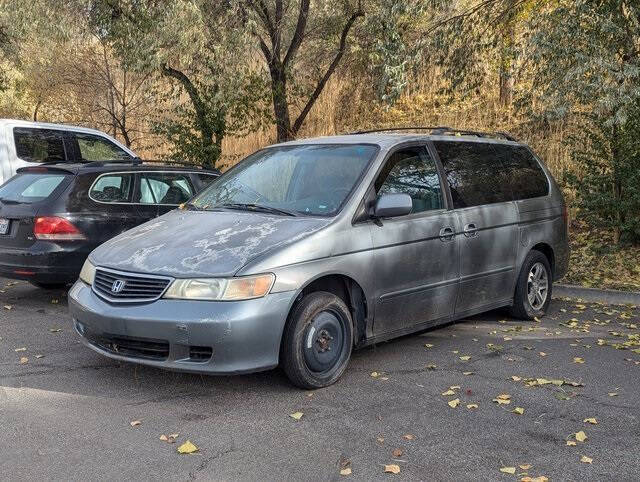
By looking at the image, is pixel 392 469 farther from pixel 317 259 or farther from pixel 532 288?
pixel 532 288

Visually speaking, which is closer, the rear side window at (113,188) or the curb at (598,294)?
the rear side window at (113,188)

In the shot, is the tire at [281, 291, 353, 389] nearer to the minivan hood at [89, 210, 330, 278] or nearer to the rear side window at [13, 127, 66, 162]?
the minivan hood at [89, 210, 330, 278]

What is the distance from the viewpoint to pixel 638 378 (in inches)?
217

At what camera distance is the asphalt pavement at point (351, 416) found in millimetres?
3863

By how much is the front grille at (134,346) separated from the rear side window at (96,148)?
269 inches

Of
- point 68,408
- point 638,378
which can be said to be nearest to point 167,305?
point 68,408

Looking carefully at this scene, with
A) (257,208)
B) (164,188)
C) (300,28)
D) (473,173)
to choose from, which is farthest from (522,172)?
(300,28)

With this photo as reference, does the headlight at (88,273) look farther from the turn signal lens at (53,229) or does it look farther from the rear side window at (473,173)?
the rear side window at (473,173)

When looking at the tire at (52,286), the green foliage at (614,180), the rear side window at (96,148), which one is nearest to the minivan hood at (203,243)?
the tire at (52,286)

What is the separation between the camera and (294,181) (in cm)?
594

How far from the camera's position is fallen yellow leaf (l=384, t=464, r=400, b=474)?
380cm

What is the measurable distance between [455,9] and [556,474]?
37.5 ft

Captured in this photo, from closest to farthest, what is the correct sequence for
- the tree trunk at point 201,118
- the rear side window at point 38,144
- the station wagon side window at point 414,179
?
the station wagon side window at point 414,179
the rear side window at point 38,144
the tree trunk at point 201,118

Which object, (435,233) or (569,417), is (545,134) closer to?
(435,233)
